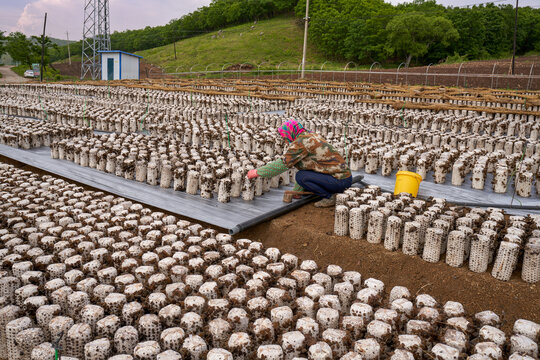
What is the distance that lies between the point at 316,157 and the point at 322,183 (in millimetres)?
301

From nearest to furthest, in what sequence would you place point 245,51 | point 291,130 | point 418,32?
point 291,130 → point 418,32 → point 245,51

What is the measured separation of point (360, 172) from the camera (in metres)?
5.82

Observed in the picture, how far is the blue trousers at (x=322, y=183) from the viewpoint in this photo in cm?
435

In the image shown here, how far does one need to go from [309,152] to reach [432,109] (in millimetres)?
7702

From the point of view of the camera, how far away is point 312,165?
440 cm

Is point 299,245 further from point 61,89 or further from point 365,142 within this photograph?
point 61,89

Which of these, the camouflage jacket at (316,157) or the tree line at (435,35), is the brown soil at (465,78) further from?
the camouflage jacket at (316,157)

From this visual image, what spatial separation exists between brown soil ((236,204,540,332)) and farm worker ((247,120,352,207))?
0.88 ft

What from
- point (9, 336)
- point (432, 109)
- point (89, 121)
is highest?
point (432, 109)

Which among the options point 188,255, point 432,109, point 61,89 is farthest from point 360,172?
point 61,89

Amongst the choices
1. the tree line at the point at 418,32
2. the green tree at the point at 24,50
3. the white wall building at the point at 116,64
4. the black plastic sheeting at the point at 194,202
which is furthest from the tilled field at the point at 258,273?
the green tree at the point at 24,50

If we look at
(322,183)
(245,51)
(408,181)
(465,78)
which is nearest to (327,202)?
(322,183)

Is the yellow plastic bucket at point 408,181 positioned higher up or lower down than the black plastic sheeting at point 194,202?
higher up

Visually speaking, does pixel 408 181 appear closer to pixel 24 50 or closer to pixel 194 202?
pixel 194 202
